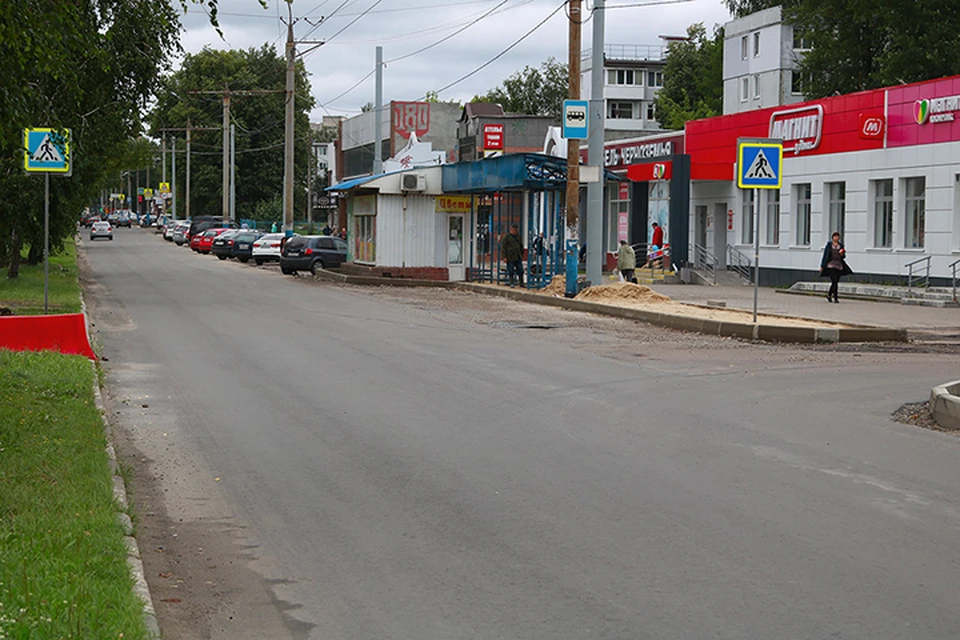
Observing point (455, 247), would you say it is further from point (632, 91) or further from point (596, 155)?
point (632, 91)

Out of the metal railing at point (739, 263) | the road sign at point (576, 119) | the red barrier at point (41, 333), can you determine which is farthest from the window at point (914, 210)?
the red barrier at point (41, 333)

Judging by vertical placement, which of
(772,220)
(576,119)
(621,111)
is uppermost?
(621,111)

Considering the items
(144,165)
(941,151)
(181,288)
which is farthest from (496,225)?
(144,165)

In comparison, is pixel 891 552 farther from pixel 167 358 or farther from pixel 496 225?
pixel 496 225

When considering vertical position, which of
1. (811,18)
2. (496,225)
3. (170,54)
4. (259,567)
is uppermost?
(811,18)

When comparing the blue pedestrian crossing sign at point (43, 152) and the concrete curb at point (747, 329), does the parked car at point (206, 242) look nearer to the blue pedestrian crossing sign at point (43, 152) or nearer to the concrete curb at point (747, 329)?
the concrete curb at point (747, 329)

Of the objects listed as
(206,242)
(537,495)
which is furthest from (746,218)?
(206,242)

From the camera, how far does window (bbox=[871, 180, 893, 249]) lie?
33594mm

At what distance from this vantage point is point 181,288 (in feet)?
112

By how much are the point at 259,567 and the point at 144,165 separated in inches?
1947

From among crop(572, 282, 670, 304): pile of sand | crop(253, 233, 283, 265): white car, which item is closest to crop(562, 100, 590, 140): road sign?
crop(572, 282, 670, 304): pile of sand

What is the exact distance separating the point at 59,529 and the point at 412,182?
33.5 m

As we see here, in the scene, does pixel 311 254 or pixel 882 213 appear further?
pixel 311 254

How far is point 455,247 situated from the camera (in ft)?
133
